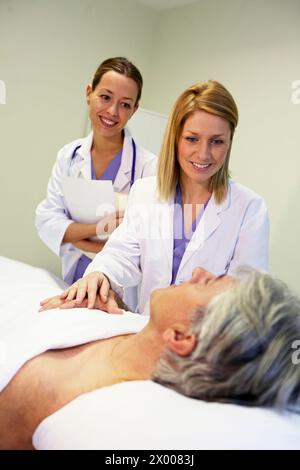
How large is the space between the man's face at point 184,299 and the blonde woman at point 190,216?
16.4 inches

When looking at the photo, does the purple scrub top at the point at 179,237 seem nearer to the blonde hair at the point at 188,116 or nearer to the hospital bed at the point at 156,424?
the blonde hair at the point at 188,116

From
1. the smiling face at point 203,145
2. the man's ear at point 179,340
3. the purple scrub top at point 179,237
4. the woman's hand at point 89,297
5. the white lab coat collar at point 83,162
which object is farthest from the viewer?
the white lab coat collar at point 83,162

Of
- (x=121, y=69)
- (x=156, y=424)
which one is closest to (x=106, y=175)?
(x=121, y=69)

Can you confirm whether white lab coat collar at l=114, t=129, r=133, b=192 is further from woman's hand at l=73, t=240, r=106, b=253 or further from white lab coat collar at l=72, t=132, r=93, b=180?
woman's hand at l=73, t=240, r=106, b=253

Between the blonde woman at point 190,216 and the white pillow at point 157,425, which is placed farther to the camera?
the blonde woman at point 190,216

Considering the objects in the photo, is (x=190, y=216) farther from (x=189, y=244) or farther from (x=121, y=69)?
(x=121, y=69)

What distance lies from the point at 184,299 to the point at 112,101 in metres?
1.12

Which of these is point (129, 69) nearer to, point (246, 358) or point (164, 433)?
point (246, 358)

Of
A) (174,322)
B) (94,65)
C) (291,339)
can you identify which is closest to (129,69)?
(174,322)

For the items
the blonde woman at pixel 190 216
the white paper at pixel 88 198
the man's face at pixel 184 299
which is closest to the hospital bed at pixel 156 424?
the man's face at pixel 184 299

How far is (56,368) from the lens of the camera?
1164mm

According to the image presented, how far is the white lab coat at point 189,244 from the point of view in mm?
1696

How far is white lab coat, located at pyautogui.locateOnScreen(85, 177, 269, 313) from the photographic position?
1.70 m

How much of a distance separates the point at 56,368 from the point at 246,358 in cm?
43
